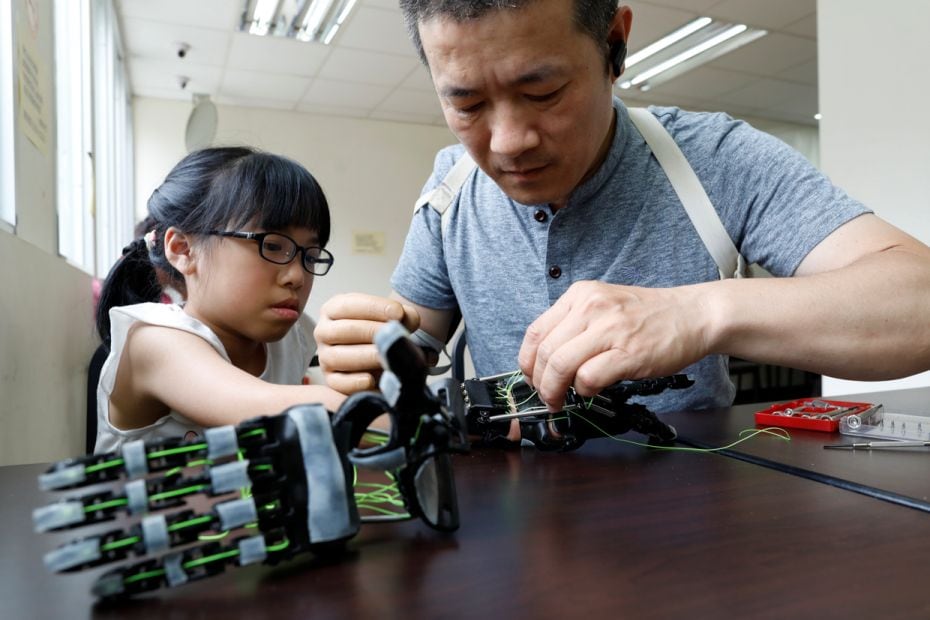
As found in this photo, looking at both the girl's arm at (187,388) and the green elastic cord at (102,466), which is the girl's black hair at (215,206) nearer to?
the girl's arm at (187,388)

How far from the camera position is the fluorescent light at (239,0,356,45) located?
11.4 feet

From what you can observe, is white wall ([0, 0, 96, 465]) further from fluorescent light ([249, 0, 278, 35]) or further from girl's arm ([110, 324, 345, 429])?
fluorescent light ([249, 0, 278, 35])

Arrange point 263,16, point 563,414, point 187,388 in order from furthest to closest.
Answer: point 263,16, point 187,388, point 563,414

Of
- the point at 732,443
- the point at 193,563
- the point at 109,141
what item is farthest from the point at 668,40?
the point at 193,563

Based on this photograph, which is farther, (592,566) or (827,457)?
(827,457)

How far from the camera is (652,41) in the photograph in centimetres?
416

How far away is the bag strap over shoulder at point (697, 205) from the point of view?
43.1 inches

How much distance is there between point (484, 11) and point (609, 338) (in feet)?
1.37

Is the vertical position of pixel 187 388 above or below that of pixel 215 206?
below

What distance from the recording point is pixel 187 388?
863 millimetres

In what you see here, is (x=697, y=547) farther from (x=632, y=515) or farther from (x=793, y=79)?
(x=793, y=79)

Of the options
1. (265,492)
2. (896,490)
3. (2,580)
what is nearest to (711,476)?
(896,490)

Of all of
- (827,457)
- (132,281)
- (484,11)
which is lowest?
(827,457)

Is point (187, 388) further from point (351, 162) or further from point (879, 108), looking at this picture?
point (351, 162)
